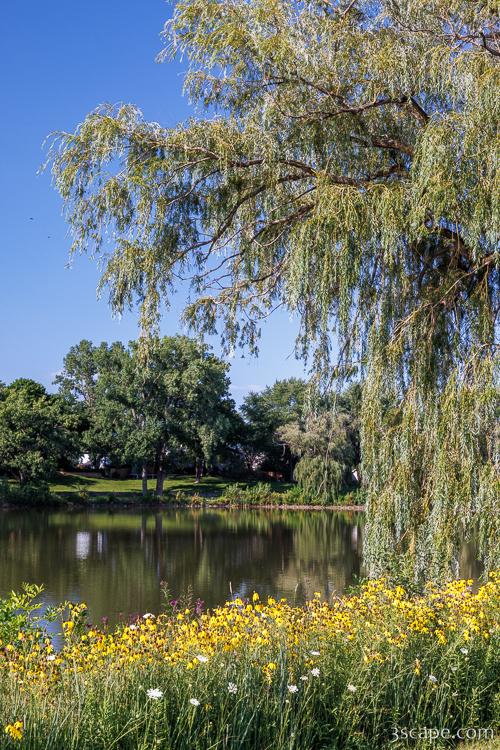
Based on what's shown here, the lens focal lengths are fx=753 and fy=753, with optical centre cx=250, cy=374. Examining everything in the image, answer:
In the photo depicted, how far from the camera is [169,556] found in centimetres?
Result: 1922

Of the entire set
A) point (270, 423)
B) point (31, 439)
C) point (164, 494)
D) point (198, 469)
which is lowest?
point (164, 494)

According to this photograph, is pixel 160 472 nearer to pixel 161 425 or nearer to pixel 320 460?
pixel 161 425

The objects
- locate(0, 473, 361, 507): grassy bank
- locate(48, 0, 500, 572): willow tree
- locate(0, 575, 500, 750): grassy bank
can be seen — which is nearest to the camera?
locate(0, 575, 500, 750): grassy bank

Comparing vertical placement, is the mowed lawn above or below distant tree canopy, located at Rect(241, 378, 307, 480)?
below

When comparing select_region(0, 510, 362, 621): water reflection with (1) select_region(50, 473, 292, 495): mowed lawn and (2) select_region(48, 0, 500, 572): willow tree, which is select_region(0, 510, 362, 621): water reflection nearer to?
(2) select_region(48, 0, 500, 572): willow tree

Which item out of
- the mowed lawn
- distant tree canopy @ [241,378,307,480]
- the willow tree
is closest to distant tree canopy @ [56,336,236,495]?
the mowed lawn

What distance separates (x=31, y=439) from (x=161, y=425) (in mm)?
6943

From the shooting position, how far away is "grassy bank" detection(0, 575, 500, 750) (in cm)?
299

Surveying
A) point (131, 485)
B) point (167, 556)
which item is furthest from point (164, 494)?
point (167, 556)

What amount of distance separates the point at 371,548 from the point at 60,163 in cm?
405

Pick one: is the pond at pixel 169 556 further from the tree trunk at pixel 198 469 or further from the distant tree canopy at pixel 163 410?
the tree trunk at pixel 198 469

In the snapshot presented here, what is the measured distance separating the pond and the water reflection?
0.9 inches

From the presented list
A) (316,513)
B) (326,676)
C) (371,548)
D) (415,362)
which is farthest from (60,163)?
(316,513)

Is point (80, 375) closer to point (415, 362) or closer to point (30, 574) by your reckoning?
point (30, 574)
